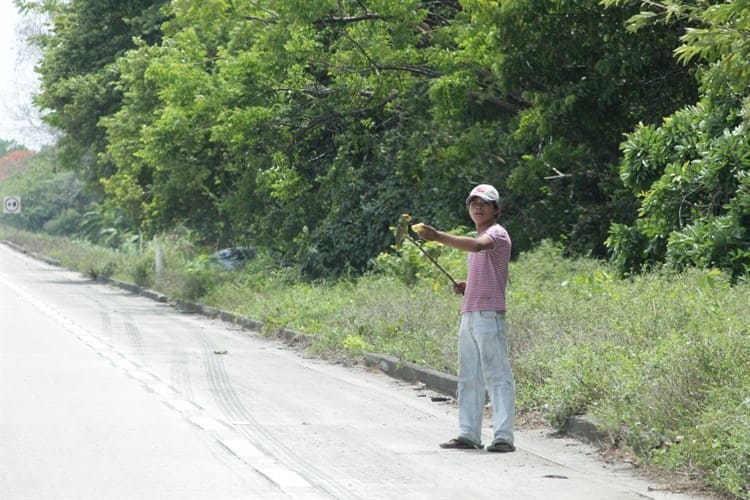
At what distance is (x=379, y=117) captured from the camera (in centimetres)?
2792

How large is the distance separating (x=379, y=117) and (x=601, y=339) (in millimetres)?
16823

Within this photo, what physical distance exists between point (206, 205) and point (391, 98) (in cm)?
679

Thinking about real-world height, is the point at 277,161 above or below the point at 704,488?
above

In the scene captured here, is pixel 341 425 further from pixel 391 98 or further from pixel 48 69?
pixel 48 69

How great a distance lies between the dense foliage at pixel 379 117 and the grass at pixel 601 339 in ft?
8.68

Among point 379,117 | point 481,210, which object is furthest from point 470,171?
point 481,210

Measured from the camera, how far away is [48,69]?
3903 centimetres

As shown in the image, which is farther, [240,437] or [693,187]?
[693,187]

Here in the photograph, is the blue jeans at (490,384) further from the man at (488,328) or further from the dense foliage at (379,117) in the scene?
the dense foliage at (379,117)

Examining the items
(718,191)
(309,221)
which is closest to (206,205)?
(309,221)

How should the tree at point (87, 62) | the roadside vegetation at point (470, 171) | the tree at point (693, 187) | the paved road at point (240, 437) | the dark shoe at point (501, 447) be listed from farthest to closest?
the tree at point (87, 62) < the tree at point (693, 187) < the roadside vegetation at point (470, 171) < the dark shoe at point (501, 447) < the paved road at point (240, 437)

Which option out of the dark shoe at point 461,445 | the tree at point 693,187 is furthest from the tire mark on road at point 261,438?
the tree at point 693,187

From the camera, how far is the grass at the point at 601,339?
830 cm

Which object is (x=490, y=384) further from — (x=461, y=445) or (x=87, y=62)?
(x=87, y=62)
